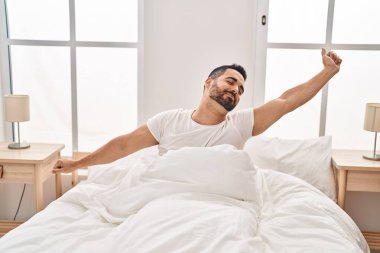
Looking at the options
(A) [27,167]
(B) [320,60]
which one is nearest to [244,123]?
(B) [320,60]

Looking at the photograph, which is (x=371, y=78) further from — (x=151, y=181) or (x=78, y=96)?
(x=78, y=96)

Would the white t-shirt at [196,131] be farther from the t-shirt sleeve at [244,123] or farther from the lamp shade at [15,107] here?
the lamp shade at [15,107]

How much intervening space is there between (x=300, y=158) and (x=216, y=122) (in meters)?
0.57

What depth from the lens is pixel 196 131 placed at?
1.72 meters

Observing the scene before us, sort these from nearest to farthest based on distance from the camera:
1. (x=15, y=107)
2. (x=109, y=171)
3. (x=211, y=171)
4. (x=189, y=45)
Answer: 1. (x=211, y=171)
2. (x=109, y=171)
3. (x=15, y=107)
4. (x=189, y=45)

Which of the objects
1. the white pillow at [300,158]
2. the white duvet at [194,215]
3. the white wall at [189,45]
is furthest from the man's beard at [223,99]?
the white wall at [189,45]

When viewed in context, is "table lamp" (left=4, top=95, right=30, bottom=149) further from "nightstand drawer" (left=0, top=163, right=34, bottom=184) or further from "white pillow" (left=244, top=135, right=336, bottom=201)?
"white pillow" (left=244, top=135, right=336, bottom=201)

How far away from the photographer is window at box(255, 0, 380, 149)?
7.66ft

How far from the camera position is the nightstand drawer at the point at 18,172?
209cm

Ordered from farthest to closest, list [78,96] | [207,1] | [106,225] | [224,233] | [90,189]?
[78,96] < [207,1] < [90,189] < [106,225] < [224,233]

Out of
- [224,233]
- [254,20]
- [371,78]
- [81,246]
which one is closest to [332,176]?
[371,78]

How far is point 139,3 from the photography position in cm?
239

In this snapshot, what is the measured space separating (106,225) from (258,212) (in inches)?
22.3

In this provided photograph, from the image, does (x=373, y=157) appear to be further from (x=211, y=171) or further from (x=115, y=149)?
(x=115, y=149)
